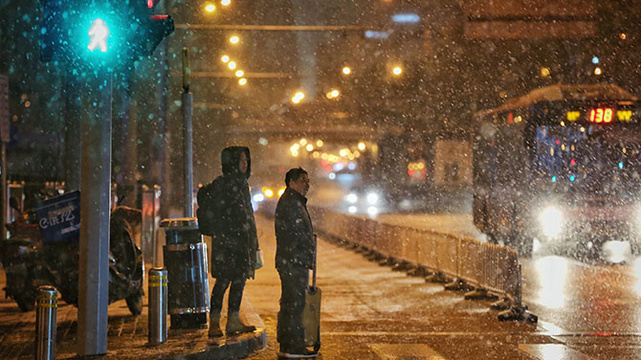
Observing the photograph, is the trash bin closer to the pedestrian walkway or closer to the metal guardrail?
the pedestrian walkway

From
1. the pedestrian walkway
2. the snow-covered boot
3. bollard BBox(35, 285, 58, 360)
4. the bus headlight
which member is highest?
the bus headlight

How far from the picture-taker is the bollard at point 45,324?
24.1 ft

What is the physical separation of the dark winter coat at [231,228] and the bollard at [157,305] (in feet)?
1.99

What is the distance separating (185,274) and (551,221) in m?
14.4

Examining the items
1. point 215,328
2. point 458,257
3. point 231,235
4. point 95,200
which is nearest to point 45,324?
point 95,200

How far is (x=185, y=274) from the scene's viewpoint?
9547mm

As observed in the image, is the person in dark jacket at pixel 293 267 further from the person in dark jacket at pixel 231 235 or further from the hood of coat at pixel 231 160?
the hood of coat at pixel 231 160

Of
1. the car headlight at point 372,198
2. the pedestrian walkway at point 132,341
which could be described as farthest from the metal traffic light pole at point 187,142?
the car headlight at point 372,198

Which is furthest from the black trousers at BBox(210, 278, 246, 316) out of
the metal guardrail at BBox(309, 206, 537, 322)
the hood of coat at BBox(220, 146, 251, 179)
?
the metal guardrail at BBox(309, 206, 537, 322)

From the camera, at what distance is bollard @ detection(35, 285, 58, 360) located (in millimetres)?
7340

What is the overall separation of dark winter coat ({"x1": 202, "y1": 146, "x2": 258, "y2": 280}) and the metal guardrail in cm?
444

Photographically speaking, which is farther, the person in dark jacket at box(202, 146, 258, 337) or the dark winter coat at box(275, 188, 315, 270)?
the person in dark jacket at box(202, 146, 258, 337)

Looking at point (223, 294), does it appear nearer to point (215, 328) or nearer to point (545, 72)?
point (215, 328)

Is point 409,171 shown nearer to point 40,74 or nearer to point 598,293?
point 40,74
